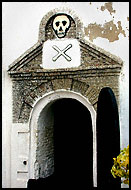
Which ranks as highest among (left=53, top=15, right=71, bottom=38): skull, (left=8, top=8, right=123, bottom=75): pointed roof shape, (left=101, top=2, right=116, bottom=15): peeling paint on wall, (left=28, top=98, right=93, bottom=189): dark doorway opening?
(left=101, top=2, right=116, bottom=15): peeling paint on wall

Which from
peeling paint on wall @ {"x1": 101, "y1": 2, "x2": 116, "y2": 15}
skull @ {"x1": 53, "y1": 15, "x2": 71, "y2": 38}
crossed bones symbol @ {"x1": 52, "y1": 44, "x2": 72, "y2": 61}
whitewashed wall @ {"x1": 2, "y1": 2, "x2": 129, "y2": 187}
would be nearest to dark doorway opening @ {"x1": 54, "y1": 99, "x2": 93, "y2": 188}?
whitewashed wall @ {"x1": 2, "y1": 2, "x2": 129, "y2": 187}

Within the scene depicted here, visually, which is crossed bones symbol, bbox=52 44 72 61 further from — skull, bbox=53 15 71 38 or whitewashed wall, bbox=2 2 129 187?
whitewashed wall, bbox=2 2 129 187

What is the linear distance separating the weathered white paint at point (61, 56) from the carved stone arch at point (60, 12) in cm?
15

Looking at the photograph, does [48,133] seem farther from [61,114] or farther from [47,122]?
[61,114]

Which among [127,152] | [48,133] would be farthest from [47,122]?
[127,152]

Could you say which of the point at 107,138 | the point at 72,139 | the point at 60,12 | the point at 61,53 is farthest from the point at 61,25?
the point at 72,139

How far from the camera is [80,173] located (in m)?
7.37

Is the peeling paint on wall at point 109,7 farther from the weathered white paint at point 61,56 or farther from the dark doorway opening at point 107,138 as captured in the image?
the dark doorway opening at point 107,138

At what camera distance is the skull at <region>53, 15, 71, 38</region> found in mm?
6059

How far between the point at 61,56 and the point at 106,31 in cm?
97

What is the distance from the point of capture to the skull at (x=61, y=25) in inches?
239

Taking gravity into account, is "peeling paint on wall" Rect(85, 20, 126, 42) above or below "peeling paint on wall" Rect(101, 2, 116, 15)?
below

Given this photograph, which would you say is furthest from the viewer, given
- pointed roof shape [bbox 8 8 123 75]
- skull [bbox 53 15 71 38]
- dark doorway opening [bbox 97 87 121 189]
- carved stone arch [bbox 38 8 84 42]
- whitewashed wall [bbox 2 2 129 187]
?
skull [bbox 53 15 71 38]

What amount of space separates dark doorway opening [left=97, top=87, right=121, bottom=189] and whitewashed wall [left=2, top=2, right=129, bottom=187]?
2.88 ft
